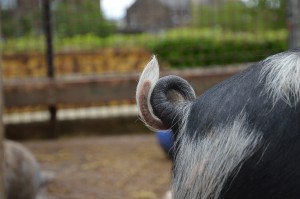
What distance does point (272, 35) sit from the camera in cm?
945

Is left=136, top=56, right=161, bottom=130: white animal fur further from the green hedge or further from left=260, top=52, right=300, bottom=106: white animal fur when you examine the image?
the green hedge

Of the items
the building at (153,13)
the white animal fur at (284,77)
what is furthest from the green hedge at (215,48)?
the white animal fur at (284,77)

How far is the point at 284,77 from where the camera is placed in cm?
148

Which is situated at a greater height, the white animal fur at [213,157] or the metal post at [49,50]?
the white animal fur at [213,157]

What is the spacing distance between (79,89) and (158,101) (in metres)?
6.13

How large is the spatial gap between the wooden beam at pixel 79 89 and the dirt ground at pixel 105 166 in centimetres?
57

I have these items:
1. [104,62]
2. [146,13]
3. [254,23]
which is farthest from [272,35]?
[104,62]

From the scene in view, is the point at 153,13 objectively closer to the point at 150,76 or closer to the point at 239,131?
the point at 150,76

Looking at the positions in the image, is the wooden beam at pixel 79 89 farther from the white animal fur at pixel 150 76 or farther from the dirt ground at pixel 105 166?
the white animal fur at pixel 150 76

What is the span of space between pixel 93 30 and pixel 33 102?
2582 mm

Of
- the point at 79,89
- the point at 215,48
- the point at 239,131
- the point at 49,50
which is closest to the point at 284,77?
the point at 239,131

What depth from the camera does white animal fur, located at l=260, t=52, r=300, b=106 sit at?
4.69ft

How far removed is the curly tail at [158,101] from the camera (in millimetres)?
1627

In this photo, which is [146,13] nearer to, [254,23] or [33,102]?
[254,23]
